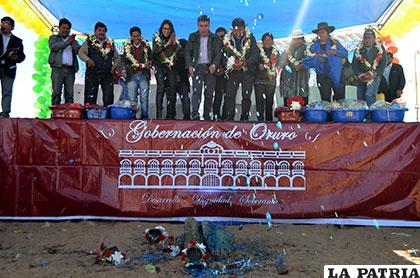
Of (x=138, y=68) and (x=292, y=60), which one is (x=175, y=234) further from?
(x=292, y=60)

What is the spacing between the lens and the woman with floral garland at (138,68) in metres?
6.55

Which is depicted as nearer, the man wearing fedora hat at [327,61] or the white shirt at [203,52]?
the white shirt at [203,52]

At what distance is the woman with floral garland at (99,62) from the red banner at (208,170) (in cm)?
142

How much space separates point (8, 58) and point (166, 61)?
231 cm

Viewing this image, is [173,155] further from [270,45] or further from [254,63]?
[270,45]

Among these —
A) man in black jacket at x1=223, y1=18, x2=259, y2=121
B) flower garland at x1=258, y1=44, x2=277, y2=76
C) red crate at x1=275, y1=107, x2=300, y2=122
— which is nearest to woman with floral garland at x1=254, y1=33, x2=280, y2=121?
flower garland at x1=258, y1=44, x2=277, y2=76

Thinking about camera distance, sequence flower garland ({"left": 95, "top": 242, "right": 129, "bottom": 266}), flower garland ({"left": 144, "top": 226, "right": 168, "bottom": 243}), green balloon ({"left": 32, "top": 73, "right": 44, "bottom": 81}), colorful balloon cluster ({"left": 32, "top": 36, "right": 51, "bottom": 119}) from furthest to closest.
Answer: green balloon ({"left": 32, "top": 73, "right": 44, "bottom": 81}) → colorful balloon cluster ({"left": 32, "top": 36, "right": 51, "bottom": 119}) → flower garland ({"left": 144, "top": 226, "right": 168, "bottom": 243}) → flower garland ({"left": 95, "top": 242, "right": 129, "bottom": 266})

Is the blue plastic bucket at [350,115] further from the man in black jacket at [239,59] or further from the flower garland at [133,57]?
the flower garland at [133,57]

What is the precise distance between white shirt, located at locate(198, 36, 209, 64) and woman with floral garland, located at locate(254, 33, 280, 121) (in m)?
0.86

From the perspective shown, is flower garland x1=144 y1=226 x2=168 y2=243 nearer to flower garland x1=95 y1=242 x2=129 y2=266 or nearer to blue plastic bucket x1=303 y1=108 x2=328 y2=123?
flower garland x1=95 y1=242 x2=129 y2=266

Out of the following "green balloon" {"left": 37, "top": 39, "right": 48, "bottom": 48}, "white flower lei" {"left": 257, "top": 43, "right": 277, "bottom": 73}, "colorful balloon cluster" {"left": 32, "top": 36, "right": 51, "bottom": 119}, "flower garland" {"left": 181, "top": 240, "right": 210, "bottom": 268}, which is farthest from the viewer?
"colorful balloon cluster" {"left": 32, "top": 36, "right": 51, "bottom": 119}

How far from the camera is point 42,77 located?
32.7ft

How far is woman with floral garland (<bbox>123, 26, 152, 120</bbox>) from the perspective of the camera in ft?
21.5

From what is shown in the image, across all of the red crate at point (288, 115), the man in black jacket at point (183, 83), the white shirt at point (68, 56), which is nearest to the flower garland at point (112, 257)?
the red crate at point (288, 115)
